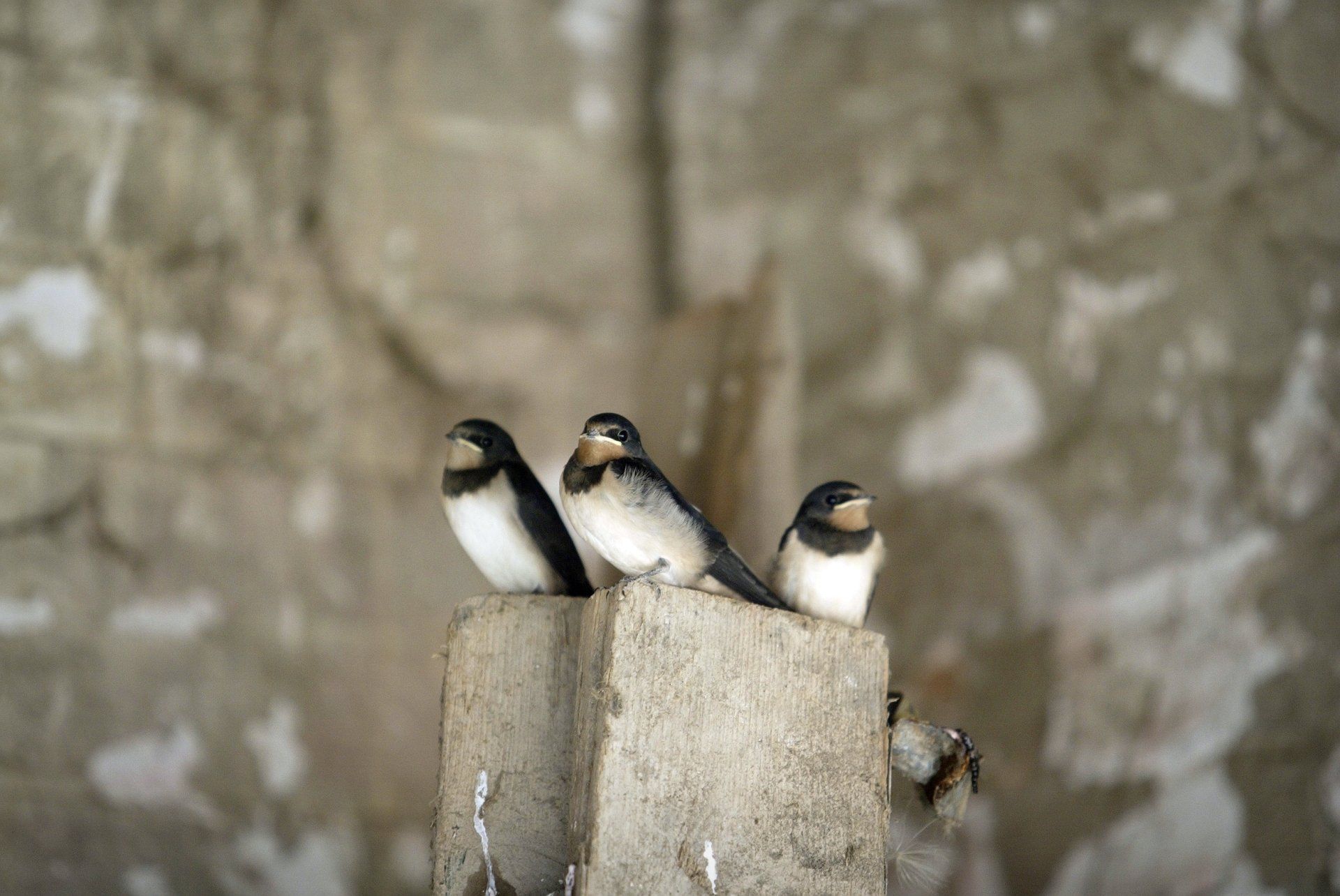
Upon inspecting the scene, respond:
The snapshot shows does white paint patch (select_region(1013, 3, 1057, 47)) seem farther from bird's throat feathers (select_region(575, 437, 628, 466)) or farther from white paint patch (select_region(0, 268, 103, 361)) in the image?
white paint patch (select_region(0, 268, 103, 361))

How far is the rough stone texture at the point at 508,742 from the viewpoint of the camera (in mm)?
2867

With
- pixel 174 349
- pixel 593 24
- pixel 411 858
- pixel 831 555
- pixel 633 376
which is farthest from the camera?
pixel 593 24

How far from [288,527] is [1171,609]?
11.1ft

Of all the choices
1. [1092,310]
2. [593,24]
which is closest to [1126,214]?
[1092,310]

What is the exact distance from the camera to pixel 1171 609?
5.31 m

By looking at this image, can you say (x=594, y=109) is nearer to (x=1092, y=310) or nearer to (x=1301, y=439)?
(x=1092, y=310)

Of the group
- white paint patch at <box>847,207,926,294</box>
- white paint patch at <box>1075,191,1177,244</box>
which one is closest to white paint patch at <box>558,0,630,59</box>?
white paint patch at <box>847,207,926,294</box>

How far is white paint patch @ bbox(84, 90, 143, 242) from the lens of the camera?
211 inches

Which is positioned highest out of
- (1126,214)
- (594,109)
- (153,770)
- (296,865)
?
(594,109)

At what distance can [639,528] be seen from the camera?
2984 mm

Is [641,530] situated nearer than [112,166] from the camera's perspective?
Yes

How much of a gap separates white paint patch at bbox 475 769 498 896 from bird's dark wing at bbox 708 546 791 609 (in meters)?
0.66

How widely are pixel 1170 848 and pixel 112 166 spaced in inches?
189

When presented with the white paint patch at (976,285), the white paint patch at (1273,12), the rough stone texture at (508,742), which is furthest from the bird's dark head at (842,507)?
the white paint patch at (1273,12)
